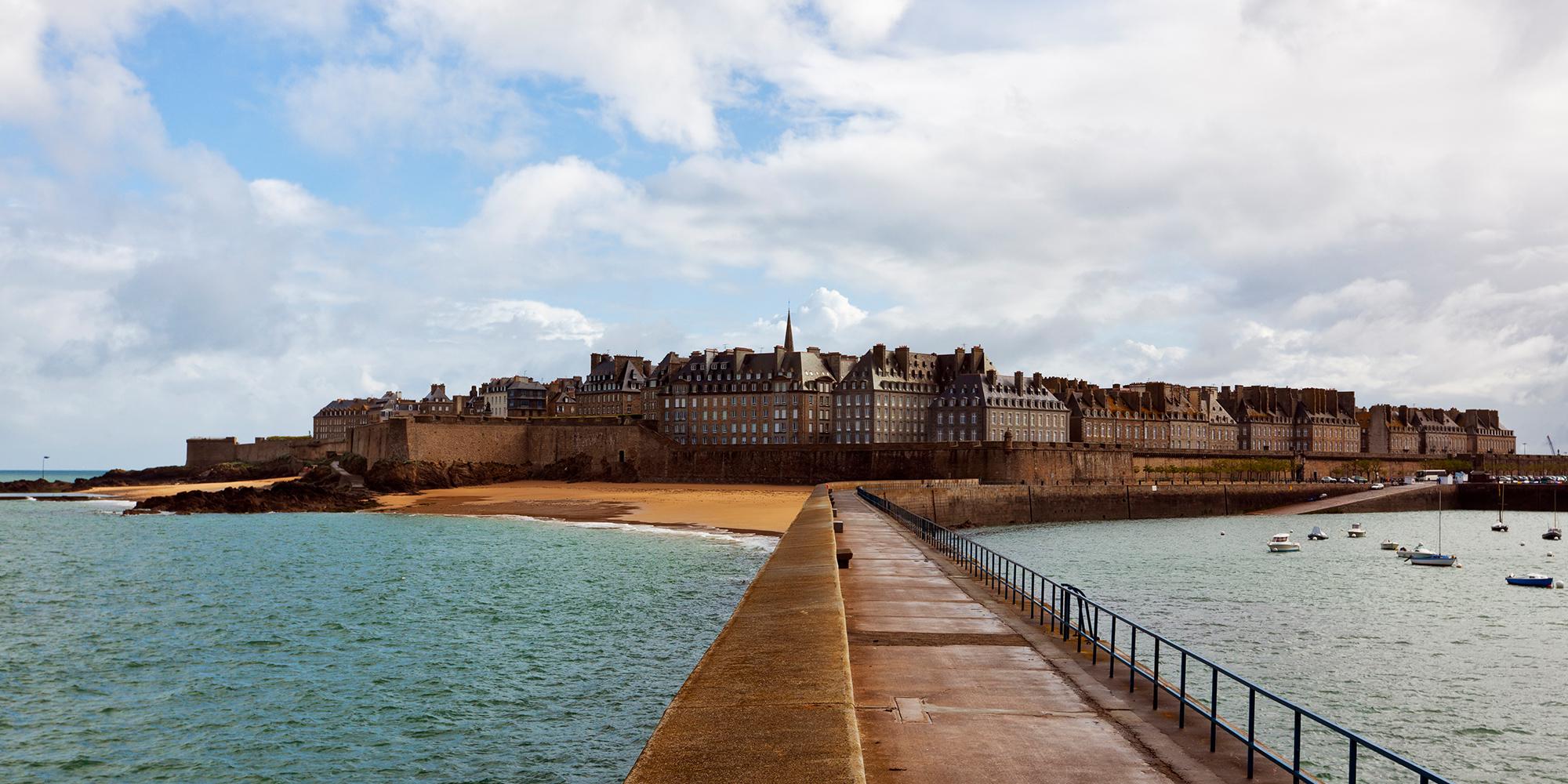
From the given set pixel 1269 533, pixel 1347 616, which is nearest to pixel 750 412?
pixel 1269 533

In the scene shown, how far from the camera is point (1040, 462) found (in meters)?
75.0

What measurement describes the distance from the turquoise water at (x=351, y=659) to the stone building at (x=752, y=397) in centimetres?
6192

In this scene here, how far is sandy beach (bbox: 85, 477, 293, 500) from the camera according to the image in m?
84.2

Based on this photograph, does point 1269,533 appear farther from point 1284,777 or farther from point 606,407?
point 606,407

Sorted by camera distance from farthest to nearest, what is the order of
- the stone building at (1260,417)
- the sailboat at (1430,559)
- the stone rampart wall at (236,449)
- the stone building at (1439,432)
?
the stone building at (1439,432) → the stone building at (1260,417) → the stone rampart wall at (236,449) → the sailboat at (1430,559)

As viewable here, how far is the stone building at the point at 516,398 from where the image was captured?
432 feet

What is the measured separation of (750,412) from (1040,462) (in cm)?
3480

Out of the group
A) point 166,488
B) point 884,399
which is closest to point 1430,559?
point 884,399

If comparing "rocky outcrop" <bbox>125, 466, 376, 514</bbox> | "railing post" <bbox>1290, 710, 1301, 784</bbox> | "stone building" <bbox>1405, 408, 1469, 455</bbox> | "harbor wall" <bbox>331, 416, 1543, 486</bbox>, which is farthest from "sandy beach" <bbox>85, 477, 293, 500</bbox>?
"stone building" <bbox>1405, 408, 1469, 455</bbox>

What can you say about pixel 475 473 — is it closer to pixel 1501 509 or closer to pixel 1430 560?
pixel 1430 560

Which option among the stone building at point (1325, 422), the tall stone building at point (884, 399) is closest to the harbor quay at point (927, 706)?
the tall stone building at point (884, 399)

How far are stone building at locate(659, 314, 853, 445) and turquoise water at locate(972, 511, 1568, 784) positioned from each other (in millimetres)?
49614

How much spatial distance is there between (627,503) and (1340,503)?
51.7 m

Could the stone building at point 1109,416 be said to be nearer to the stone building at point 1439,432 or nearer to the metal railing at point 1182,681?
the stone building at point 1439,432
